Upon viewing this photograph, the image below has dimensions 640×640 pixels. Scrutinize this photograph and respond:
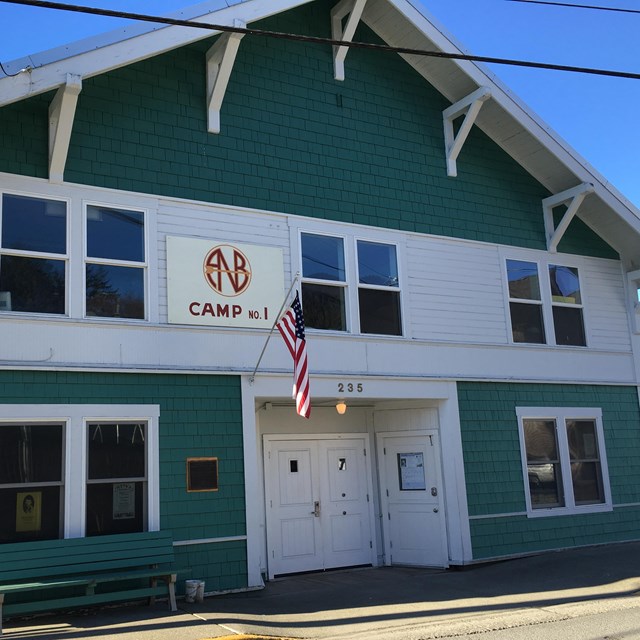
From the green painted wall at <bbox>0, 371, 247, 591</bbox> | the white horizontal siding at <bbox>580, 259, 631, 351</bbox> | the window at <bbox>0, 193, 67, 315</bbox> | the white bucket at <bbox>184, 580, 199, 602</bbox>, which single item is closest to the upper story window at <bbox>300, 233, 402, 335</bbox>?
the green painted wall at <bbox>0, 371, 247, 591</bbox>

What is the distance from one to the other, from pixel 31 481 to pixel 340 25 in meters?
9.05

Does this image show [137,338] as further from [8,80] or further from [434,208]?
[434,208]

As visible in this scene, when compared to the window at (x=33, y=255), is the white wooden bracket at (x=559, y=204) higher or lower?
higher

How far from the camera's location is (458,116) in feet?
49.0

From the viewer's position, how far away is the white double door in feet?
43.5

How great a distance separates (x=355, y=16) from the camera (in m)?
13.4

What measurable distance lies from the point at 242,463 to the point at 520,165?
8250mm

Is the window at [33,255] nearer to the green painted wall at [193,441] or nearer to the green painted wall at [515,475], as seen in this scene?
the green painted wall at [193,441]

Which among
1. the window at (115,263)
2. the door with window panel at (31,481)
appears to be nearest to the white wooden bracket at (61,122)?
the window at (115,263)

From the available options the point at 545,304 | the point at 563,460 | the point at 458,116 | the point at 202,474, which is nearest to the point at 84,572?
the point at 202,474

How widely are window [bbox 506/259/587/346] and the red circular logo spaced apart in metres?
5.50

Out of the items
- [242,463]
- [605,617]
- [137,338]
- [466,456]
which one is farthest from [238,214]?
[605,617]

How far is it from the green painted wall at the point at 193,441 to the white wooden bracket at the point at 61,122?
109 inches

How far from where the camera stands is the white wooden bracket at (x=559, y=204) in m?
15.2
